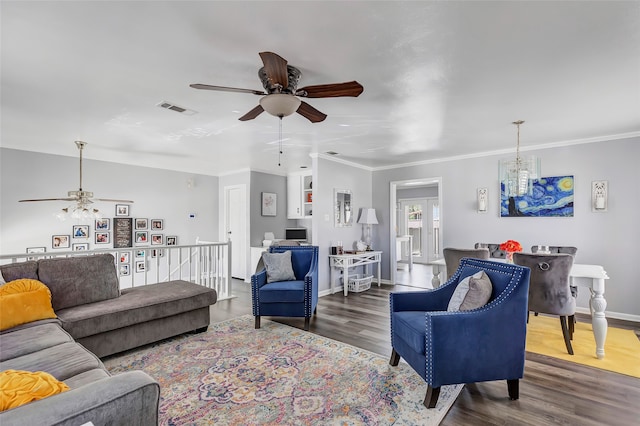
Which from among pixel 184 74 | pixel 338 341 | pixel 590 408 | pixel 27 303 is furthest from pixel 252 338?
pixel 590 408

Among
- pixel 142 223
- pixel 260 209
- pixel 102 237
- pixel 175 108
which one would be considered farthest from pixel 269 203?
pixel 175 108

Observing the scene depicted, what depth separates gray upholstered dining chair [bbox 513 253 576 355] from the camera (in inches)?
116

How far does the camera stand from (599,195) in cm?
414

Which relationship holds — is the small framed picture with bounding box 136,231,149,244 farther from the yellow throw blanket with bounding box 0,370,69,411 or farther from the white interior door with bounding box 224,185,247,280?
the yellow throw blanket with bounding box 0,370,69,411

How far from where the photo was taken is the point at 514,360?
2.12 meters

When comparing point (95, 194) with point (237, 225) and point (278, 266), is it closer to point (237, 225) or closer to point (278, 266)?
point (237, 225)

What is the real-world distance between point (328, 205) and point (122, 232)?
390 cm

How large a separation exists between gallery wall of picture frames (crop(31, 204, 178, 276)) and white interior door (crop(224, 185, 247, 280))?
119cm

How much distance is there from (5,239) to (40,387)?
5168 millimetres

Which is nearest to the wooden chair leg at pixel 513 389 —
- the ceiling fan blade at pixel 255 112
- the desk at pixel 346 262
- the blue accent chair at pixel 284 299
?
the blue accent chair at pixel 284 299

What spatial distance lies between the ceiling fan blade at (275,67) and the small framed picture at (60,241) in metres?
5.15

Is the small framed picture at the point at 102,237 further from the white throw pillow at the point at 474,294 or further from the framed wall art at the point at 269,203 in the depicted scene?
the white throw pillow at the point at 474,294

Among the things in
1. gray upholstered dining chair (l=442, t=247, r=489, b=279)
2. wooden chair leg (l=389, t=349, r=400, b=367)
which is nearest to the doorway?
gray upholstered dining chair (l=442, t=247, r=489, b=279)

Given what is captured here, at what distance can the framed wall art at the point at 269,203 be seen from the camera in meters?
6.68
